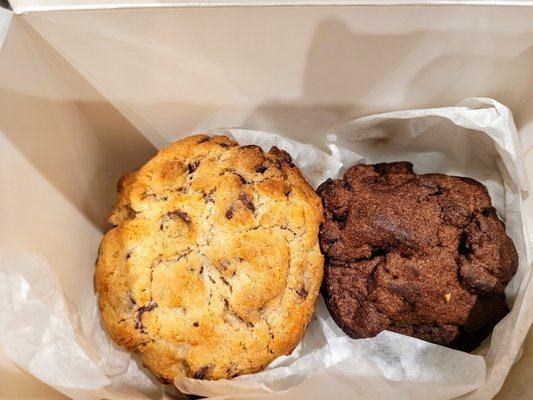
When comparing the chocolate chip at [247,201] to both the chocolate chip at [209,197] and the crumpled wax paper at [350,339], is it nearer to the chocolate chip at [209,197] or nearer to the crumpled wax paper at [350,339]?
the chocolate chip at [209,197]

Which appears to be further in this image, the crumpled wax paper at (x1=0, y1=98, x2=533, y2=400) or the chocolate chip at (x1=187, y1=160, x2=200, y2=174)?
the chocolate chip at (x1=187, y1=160, x2=200, y2=174)

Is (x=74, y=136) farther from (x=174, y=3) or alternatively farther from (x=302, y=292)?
(x=302, y=292)

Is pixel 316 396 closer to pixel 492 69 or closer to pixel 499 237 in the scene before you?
pixel 499 237

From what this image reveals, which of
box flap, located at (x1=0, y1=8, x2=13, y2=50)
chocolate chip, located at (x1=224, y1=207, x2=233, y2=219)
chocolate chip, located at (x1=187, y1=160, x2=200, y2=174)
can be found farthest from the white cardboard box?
chocolate chip, located at (x1=224, y1=207, x2=233, y2=219)

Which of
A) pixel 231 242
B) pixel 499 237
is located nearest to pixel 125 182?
pixel 231 242

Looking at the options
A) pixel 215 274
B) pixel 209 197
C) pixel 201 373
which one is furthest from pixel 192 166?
pixel 201 373

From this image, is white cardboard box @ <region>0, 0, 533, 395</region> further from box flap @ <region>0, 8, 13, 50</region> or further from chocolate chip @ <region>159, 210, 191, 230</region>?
chocolate chip @ <region>159, 210, 191, 230</region>
